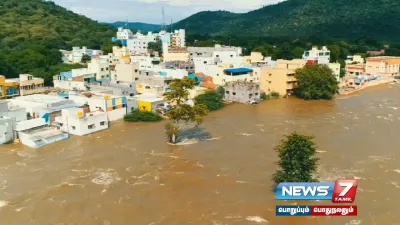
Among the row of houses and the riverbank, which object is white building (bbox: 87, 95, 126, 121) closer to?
the row of houses

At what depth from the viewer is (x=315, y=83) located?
22.0 metres

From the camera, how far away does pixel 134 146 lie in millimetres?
13836

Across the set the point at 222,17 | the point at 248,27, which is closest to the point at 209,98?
the point at 248,27

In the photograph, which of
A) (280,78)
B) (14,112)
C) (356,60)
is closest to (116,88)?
(14,112)

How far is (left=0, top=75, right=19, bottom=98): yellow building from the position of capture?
20.2 m

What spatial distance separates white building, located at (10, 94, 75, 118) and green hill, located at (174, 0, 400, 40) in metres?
50.9

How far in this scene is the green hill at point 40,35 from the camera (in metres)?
26.8

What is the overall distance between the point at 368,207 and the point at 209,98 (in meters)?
11.7

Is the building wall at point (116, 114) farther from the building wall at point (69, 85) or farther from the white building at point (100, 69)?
the white building at point (100, 69)

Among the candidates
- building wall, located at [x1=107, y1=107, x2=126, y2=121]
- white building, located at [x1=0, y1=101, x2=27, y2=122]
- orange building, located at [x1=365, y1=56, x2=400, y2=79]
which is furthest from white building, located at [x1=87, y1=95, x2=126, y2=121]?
orange building, located at [x1=365, y1=56, x2=400, y2=79]

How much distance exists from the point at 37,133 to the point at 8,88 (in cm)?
766

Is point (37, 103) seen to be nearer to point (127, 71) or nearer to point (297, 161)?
point (127, 71)

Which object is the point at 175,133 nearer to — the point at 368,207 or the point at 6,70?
the point at 368,207

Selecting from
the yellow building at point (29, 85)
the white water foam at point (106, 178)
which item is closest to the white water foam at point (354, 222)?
the white water foam at point (106, 178)
